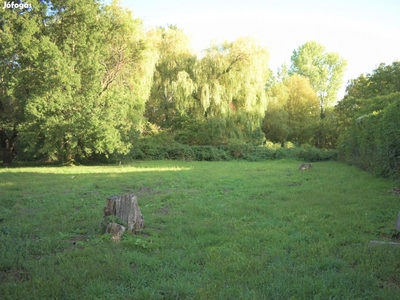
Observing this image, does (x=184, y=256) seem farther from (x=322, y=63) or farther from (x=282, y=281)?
(x=322, y=63)

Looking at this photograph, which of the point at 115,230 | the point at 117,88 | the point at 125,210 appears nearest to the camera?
the point at 115,230

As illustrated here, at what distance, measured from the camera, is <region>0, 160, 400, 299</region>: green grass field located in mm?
3197

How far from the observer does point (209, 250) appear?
14.1ft

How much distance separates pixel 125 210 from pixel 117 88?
16.1 meters

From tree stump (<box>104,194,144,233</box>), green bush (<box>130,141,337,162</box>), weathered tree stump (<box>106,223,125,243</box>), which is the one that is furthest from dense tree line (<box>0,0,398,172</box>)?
weathered tree stump (<box>106,223,125,243</box>)

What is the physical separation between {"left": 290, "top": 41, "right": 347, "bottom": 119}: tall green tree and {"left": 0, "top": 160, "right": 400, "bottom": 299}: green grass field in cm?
3887

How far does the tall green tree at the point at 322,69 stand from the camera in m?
43.5

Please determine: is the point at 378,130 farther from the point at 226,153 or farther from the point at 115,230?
the point at 226,153

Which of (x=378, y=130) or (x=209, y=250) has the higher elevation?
(x=378, y=130)

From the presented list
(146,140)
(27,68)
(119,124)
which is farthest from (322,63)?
(27,68)

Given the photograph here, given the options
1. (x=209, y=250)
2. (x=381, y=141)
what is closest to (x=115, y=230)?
(x=209, y=250)

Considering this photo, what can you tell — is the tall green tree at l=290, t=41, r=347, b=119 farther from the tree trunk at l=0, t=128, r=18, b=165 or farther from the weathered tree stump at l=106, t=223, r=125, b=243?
the weathered tree stump at l=106, t=223, r=125, b=243

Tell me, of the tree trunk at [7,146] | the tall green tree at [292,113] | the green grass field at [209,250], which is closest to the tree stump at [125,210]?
the green grass field at [209,250]

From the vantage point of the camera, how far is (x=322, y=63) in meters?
45.0
